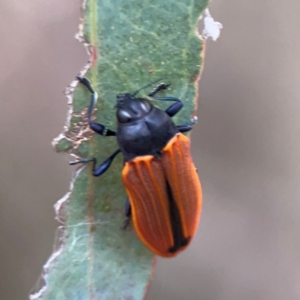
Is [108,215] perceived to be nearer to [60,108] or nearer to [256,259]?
[60,108]

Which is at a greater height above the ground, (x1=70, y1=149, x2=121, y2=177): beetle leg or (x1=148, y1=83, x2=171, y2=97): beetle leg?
(x1=148, y1=83, x2=171, y2=97): beetle leg

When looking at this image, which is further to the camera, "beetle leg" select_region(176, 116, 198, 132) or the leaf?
"beetle leg" select_region(176, 116, 198, 132)

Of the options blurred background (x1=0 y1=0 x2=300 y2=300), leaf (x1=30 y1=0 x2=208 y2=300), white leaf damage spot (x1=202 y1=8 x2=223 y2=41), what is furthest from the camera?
blurred background (x1=0 y1=0 x2=300 y2=300)

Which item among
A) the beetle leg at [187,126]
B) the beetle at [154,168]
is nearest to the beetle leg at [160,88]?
the beetle at [154,168]

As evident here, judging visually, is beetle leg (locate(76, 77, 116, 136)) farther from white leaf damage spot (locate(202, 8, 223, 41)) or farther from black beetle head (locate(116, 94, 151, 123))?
white leaf damage spot (locate(202, 8, 223, 41))

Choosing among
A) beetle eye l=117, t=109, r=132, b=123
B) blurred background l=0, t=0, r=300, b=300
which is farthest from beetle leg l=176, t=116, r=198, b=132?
blurred background l=0, t=0, r=300, b=300

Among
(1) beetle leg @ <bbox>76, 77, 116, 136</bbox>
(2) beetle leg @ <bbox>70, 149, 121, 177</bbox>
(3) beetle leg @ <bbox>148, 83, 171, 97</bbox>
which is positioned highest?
(3) beetle leg @ <bbox>148, 83, 171, 97</bbox>

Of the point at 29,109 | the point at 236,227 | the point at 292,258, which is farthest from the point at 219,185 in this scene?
the point at 29,109

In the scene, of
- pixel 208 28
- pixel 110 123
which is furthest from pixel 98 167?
pixel 208 28

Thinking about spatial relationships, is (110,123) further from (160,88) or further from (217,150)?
(217,150)

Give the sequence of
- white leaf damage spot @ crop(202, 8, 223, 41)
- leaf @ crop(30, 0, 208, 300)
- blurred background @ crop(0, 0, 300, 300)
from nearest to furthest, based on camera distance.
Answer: leaf @ crop(30, 0, 208, 300) < white leaf damage spot @ crop(202, 8, 223, 41) < blurred background @ crop(0, 0, 300, 300)
